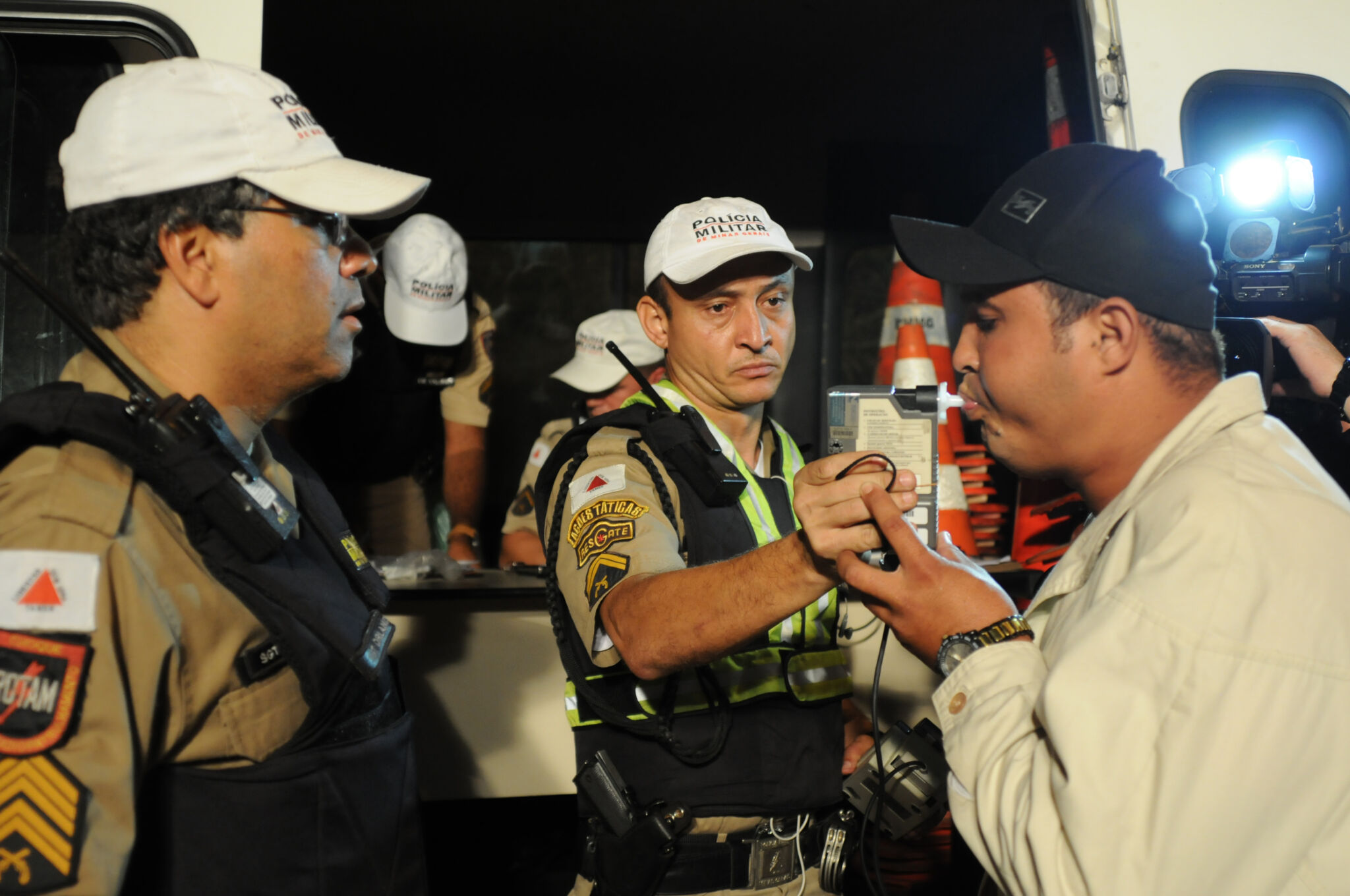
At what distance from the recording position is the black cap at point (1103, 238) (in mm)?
1380

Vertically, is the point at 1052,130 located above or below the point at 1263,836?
above

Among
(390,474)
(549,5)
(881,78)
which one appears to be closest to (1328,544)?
(390,474)

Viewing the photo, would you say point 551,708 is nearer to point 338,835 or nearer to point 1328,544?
point 338,835

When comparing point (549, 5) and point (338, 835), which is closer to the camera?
point (338, 835)

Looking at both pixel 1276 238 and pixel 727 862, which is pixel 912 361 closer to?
pixel 1276 238

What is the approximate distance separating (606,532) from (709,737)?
1.52 ft

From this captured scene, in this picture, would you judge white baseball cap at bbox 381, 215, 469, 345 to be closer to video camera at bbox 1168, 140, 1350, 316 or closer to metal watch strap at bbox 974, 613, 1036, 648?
video camera at bbox 1168, 140, 1350, 316

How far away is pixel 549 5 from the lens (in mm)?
4438

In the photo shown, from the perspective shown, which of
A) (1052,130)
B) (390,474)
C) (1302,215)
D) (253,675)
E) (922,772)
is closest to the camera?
(253,675)

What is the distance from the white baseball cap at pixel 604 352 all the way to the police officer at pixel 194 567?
2.54 meters

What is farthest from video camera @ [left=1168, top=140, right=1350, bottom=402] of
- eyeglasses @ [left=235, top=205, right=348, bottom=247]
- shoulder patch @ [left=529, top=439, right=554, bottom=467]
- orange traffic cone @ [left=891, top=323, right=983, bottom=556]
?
shoulder patch @ [left=529, top=439, right=554, bottom=467]

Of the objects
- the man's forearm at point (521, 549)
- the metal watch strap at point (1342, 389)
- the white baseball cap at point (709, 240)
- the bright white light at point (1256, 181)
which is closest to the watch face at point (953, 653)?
the white baseball cap at point (709, 240)

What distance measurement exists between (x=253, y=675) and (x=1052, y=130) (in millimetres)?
2625

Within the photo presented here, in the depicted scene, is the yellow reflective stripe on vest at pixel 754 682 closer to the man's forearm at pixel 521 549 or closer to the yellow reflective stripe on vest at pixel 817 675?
the yellow reflective stripe on vest at pixel 817 675
